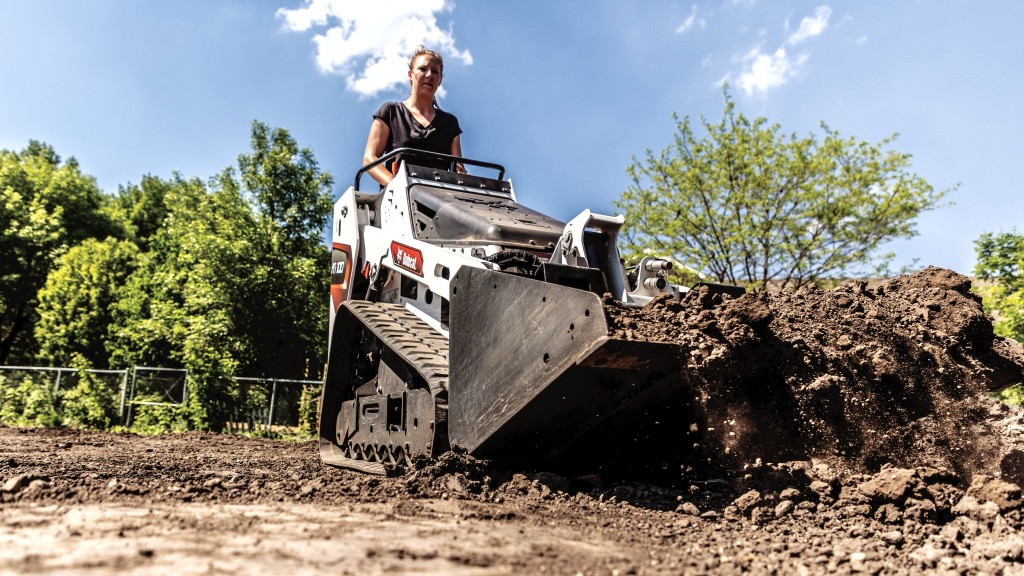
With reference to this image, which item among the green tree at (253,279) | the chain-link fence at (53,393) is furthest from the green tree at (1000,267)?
the chain-link fence at (53,393)

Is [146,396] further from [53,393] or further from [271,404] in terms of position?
[271,404]

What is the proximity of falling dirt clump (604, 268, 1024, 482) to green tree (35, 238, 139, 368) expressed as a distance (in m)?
25.6

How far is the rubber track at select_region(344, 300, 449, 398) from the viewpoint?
4.96 m

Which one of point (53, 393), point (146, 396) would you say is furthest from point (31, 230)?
point (146, 396)

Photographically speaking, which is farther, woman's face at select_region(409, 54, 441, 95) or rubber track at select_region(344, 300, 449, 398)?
woman's face at select_region(409, 54, 441, 95)

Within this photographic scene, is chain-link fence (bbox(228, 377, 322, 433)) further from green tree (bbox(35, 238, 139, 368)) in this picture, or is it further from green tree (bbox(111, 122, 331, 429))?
green tree (bbox(35, 238, 139, 368))

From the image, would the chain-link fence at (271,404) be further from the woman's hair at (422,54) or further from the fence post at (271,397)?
the woman's hair at (422,54)

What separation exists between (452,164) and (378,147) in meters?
0.75

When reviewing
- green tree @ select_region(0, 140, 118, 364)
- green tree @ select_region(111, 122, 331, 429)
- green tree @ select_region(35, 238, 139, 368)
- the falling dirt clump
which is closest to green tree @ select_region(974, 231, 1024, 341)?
the falling dirt clump

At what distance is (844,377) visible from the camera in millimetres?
4473

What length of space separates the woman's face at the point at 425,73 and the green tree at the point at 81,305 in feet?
72.6

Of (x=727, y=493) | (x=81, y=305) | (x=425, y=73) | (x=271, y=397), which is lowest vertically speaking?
(x=727, y=493)

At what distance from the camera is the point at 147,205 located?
119ft

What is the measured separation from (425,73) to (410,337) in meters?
2.84
